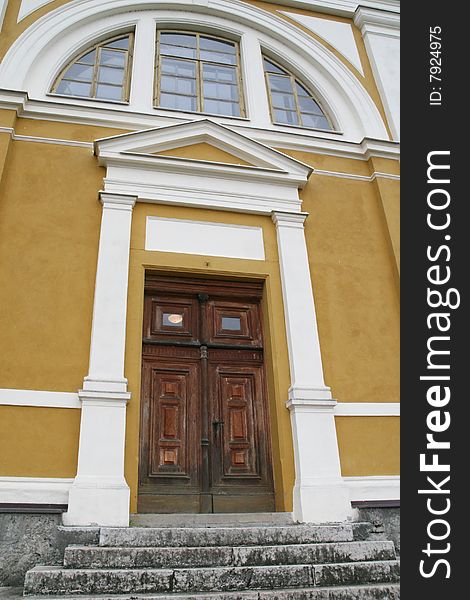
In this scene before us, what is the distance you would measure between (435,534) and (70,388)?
11.5ft

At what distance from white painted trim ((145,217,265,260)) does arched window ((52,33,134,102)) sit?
7.57ft

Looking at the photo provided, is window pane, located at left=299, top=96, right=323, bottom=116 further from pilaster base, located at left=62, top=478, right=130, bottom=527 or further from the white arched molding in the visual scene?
pilaster base, located at left=62, top=478, right=130, bottom=527

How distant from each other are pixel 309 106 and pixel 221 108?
1.45m

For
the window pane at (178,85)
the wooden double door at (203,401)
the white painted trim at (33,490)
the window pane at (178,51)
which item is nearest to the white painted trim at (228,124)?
the window pane at (178,85)

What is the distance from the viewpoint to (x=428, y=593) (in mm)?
3518

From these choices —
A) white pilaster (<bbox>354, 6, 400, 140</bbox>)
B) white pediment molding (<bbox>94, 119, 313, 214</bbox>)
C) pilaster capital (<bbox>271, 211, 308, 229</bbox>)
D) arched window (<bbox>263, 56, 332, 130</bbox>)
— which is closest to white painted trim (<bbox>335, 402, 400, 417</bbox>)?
pilaster capital (<bbox>271, 211, 308, 229</bbox>)

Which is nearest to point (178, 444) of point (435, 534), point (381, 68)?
point (435, 534)

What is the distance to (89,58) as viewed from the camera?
7.83m

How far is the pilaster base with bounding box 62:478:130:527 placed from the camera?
15.2ft

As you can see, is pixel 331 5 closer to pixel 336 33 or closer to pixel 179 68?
pixel 336 33

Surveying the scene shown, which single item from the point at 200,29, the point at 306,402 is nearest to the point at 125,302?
the point at 306,402

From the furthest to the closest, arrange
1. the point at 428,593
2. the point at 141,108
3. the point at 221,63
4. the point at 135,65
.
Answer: the point at 221,63, the point at 135,65, the point at 141,108, the point at 428,593

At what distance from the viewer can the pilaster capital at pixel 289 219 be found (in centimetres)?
665

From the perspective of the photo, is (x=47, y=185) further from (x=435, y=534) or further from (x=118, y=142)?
(x=435, y=534)
